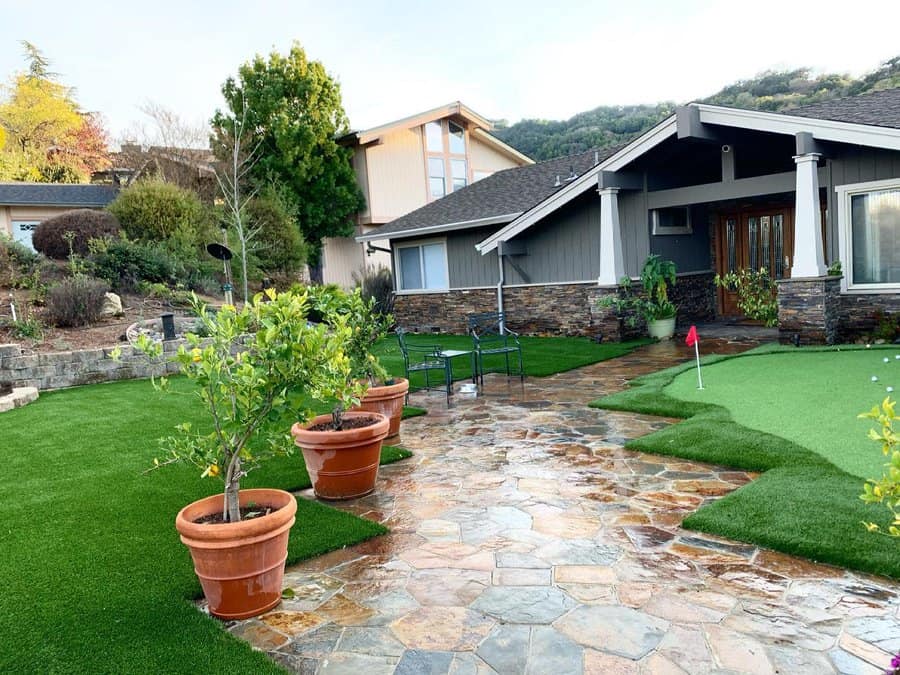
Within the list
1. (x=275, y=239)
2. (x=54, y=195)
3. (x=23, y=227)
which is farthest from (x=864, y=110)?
(x=23, y=227)

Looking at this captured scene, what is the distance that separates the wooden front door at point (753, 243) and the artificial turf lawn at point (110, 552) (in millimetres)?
9892

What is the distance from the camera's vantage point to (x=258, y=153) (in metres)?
22.9

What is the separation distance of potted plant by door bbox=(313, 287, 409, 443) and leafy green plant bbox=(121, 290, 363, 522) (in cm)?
177

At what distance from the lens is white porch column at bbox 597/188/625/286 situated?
38.7 ft

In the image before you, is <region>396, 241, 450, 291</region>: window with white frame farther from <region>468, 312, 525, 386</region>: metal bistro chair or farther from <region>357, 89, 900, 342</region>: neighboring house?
<region>468, 312, 525, 386</region>: metal bistro chair

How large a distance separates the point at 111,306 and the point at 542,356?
27.0 feet

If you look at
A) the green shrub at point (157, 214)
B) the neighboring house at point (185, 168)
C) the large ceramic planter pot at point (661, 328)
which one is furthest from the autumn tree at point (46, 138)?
the large ceramic planter pot at point (661, 328)

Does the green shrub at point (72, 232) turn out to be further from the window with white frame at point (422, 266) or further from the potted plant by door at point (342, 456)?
the potted plant by door at point (342, 456)

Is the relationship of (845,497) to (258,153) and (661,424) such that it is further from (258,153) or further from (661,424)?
(258,153)

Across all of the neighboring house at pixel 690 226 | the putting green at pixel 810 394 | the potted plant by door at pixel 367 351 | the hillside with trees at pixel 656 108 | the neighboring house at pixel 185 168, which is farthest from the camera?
the hillside with trees at pixel 656 108

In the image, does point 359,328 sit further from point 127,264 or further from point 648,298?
point 127,264

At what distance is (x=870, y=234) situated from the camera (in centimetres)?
973

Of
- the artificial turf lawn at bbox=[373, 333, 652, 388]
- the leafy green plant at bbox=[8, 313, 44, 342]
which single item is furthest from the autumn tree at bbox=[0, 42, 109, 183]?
the artificial turf lawn at bbox=[373, 333, 652, 388]

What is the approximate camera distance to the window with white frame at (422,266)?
16562mm
